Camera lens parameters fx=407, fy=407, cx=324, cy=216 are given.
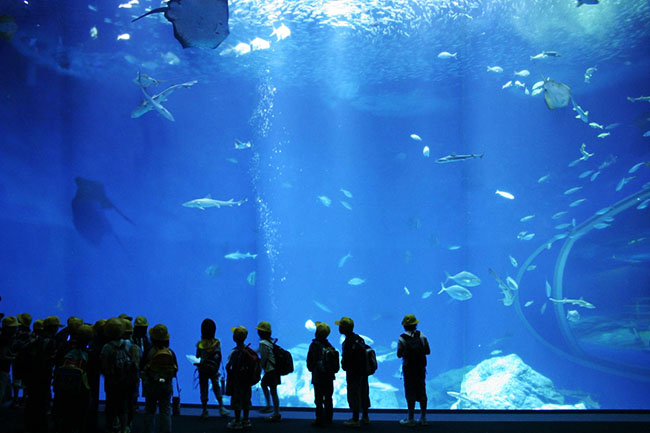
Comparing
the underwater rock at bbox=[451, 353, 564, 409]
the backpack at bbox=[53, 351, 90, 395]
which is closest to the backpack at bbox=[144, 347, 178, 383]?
the backpack at bbox=[53, 351, 90, 395]

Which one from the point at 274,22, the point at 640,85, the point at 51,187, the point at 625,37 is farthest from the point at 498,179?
the point at 51,187

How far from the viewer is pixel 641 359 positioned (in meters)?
16.7

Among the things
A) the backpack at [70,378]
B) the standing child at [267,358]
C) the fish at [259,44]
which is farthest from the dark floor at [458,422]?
the fish at [259,44]

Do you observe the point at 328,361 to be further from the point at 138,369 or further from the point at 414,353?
the point at 138,369

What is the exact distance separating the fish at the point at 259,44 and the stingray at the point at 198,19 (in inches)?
270

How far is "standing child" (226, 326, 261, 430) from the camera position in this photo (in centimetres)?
451

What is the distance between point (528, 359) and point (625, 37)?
18.8 metres

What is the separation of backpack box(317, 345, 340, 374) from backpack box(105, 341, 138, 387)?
1.94 meters

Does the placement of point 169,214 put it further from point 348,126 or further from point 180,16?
point 180,16

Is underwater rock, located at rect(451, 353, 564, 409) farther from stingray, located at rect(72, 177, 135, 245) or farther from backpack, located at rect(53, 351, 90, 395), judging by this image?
stingray, located at rect(72, 177, 135, 245)

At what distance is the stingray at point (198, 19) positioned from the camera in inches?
362

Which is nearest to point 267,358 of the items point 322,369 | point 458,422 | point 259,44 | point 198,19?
point 322,369

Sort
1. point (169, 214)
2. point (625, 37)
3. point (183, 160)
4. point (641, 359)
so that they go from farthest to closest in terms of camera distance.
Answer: point (169, 214) < point (183, 160) < point (641, 359) < point (625, 37)

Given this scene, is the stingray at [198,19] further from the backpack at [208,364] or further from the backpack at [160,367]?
the backpack at [160,367]
